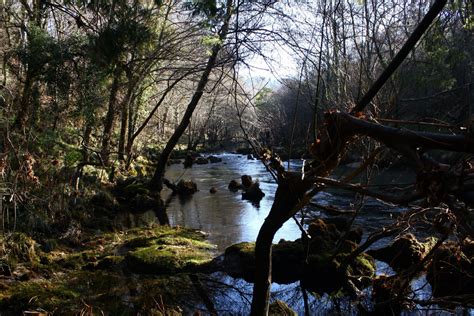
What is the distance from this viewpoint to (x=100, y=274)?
6.62 metres

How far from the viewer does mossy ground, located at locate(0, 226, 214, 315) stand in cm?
528

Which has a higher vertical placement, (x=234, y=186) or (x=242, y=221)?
(x=234, y=186)

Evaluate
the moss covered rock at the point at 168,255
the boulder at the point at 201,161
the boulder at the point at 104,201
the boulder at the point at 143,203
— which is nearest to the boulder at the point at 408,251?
the moss covered rock at the point at 168,255

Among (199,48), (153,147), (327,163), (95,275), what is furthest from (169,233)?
(153,147)

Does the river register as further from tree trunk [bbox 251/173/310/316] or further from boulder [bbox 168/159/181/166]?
boulder [bbox 168/159/181/166]

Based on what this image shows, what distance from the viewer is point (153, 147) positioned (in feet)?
87.4

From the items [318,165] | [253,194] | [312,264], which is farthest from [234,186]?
[318,165]

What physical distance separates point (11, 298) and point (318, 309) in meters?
3.82

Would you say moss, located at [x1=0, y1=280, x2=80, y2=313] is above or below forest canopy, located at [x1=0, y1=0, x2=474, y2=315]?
below

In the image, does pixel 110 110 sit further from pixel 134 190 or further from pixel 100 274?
pixel 100 274

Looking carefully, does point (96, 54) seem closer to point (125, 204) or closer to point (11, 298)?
point (125, 204)

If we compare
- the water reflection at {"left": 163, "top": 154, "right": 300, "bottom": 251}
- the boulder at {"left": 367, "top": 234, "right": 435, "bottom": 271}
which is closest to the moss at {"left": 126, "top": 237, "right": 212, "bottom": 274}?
the water reflection at {"left": 163, "top": 154, "right": 300, "bottom": 251}

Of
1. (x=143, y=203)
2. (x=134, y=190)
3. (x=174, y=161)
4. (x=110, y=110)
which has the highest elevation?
(x=110, y=110)

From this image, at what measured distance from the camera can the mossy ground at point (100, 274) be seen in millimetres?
5281
